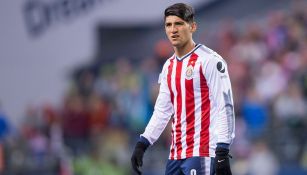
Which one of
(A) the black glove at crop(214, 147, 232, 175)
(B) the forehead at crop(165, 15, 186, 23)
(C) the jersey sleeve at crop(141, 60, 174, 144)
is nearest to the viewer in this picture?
(A) the black glove at crop(214, 147, 232, 175)

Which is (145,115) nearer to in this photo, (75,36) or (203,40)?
(203,40)

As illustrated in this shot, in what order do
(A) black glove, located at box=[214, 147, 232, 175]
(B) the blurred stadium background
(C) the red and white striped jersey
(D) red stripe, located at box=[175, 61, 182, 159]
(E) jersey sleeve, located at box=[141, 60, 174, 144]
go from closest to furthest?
(A) black glove, located at box=[214, 147, 232, 175]
(C) the red and white striped jersey
(D) red stripe, located at box=[175, 61, 182, 159]
(E) jersey sleeve, located at box=[141, 60, 174, 144]
(B) the blurred stadium background

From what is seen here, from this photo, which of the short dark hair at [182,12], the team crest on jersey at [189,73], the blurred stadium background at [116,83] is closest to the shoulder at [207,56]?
the team crest on jersey at [189,73]

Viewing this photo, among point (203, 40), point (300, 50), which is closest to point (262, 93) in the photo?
point (300, 50)

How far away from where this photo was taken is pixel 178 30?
8000mm

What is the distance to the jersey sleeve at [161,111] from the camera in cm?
832

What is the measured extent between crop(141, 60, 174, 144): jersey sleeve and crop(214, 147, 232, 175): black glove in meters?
0.81

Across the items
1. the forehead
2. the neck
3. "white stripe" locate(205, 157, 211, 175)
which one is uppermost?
the forehead

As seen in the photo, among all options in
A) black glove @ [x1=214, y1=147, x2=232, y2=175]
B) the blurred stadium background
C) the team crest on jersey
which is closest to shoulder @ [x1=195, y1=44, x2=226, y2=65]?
the team crest on jersey

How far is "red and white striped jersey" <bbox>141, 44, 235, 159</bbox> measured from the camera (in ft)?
25.7

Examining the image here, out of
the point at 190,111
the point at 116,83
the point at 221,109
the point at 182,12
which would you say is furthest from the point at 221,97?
the point at 116,83

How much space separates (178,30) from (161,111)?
0.79m

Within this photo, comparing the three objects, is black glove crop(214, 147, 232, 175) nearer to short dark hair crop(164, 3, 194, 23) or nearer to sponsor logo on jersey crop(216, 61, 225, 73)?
sponsor logo on jersey crop(216, 61, 225, 73)

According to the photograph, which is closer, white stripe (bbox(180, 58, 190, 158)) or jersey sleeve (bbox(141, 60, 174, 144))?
white stripe (bbox(180, 58, 190, 158))
